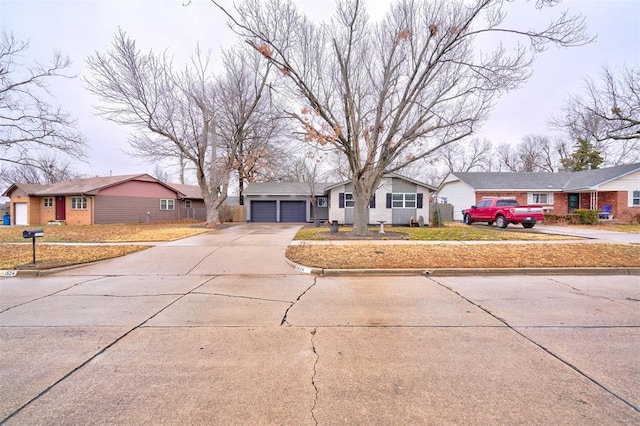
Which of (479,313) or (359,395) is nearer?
(359,395)

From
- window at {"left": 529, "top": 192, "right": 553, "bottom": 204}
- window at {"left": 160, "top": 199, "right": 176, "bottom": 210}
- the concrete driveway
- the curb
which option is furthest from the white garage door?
window at {"left": 529, "top": 192, "right": 553, "bottom": 204}

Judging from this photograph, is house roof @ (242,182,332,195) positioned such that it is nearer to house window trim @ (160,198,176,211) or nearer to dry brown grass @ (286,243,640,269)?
house window trim @ (160,198,176,211)

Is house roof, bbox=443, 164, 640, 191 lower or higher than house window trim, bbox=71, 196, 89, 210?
higher

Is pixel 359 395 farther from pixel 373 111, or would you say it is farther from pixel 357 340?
pixel 373 111

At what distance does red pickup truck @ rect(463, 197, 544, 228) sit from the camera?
17.3m

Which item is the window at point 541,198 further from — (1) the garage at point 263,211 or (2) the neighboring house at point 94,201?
(2) the neighboring house at point 94,201

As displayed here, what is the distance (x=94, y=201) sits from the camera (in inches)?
961

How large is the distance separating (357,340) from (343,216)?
17.5 m

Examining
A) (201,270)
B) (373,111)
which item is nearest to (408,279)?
(201,270)

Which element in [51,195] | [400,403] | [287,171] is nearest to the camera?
[400,403]

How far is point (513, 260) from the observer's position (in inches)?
334

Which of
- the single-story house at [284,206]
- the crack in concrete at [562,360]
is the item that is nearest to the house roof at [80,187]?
the single-story house at [284,206]

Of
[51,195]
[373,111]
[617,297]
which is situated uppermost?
[373,111]

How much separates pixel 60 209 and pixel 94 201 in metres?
4.93
